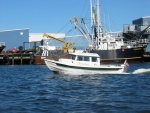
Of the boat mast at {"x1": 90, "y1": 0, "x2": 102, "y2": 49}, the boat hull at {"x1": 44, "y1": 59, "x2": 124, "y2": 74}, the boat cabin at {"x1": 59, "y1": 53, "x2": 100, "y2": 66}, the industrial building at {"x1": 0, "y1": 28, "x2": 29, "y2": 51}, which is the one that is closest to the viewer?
the boat hull at {"x1": 44, "y1": 59, "x2": 124, "y2": 74}

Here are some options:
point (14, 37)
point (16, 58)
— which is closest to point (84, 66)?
point (16, 58)

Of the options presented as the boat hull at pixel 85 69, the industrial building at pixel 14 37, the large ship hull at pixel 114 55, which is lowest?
the boat hull at pixel 85 69

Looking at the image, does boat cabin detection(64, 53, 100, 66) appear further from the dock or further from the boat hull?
the dock

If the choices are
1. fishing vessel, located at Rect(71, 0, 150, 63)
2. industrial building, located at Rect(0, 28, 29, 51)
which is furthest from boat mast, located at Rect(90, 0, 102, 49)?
industrial building, located at Rect(0, 28, 29, 51)

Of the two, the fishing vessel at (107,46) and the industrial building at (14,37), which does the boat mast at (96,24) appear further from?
the industrial building at (14,37)

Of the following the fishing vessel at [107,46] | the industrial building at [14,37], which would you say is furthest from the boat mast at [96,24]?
the industrial building at [14,37]

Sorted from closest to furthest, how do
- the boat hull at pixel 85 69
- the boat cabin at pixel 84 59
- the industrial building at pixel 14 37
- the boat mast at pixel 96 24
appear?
the boat hull at pixel 85 69 → the boat cabin at pixel 84 59 → the boat mast at pixel 96 24 → the industrial building at pixel 14 37

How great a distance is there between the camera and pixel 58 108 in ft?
59.5

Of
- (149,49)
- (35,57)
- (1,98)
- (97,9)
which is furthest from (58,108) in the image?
(149,49)

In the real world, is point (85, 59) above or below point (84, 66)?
above

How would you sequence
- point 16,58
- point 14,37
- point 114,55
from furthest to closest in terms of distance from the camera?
point 14,37 → point 16,58 → point 114,55

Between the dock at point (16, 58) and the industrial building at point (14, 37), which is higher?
the industrial building at point (14, 37)

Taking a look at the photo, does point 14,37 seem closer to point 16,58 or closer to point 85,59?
point 16,58

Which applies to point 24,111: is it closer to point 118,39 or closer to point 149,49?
point 118,39
